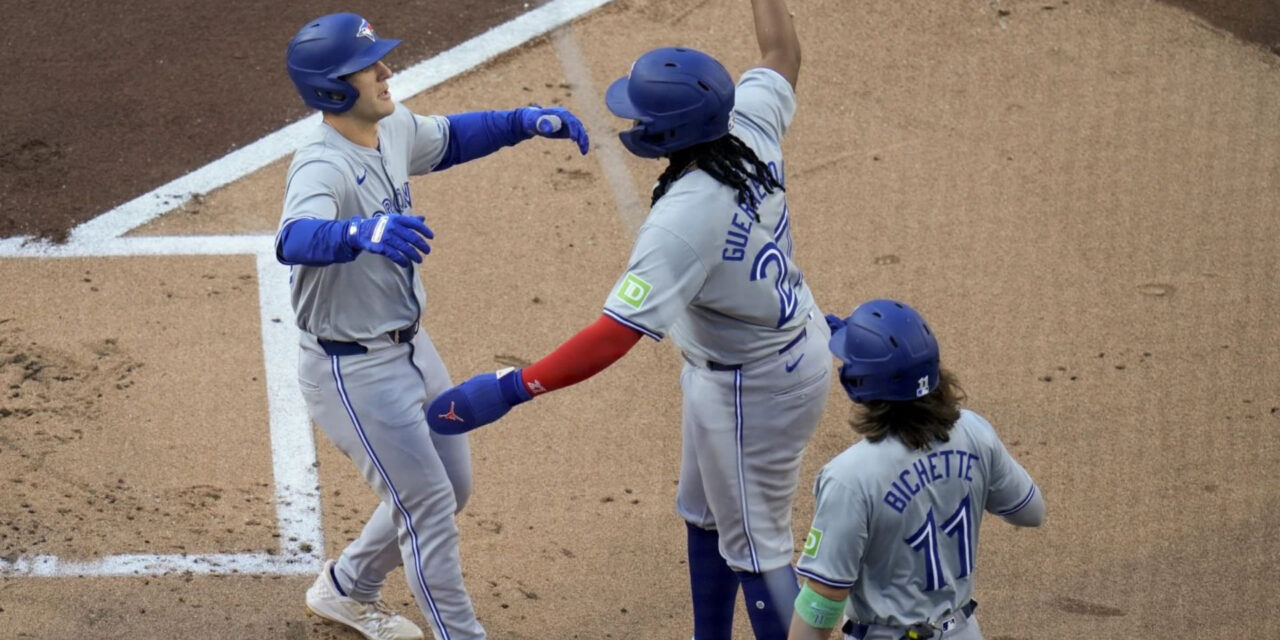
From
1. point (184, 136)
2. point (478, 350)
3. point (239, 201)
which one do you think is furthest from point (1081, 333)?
point (184, 136)

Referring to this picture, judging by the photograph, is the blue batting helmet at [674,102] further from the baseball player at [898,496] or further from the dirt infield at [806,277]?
the dirt infield at [806,277]

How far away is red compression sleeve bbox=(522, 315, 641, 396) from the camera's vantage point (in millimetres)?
3875

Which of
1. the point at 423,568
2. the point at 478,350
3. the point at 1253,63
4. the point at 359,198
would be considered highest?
the point at 359,198

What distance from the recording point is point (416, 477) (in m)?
4.45

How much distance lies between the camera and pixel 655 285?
382 cm

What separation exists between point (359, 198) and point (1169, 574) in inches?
120

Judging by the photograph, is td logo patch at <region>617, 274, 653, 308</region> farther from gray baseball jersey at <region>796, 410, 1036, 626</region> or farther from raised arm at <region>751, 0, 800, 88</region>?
raised arm at <region>751, 0, 800, 88</region>

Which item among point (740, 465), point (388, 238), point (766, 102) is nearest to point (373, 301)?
point (388, 238)

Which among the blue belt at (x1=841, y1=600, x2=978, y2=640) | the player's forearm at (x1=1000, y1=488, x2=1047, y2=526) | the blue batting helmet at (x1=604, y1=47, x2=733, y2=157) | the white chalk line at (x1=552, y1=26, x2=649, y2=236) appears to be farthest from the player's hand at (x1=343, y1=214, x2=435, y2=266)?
the white chalk line at (x1=552, y1=26, x2=649, y2=236)

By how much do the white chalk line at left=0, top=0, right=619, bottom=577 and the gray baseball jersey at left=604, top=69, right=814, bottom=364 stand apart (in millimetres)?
1910

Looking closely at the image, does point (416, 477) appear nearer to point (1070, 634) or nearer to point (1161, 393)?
point (1070, 634)

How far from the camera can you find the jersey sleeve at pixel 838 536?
11.2 feet

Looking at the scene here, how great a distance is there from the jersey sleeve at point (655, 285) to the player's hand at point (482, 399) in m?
0.34

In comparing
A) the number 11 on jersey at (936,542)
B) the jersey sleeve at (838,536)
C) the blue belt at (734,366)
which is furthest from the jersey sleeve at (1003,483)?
the blue belt at (734,366)
